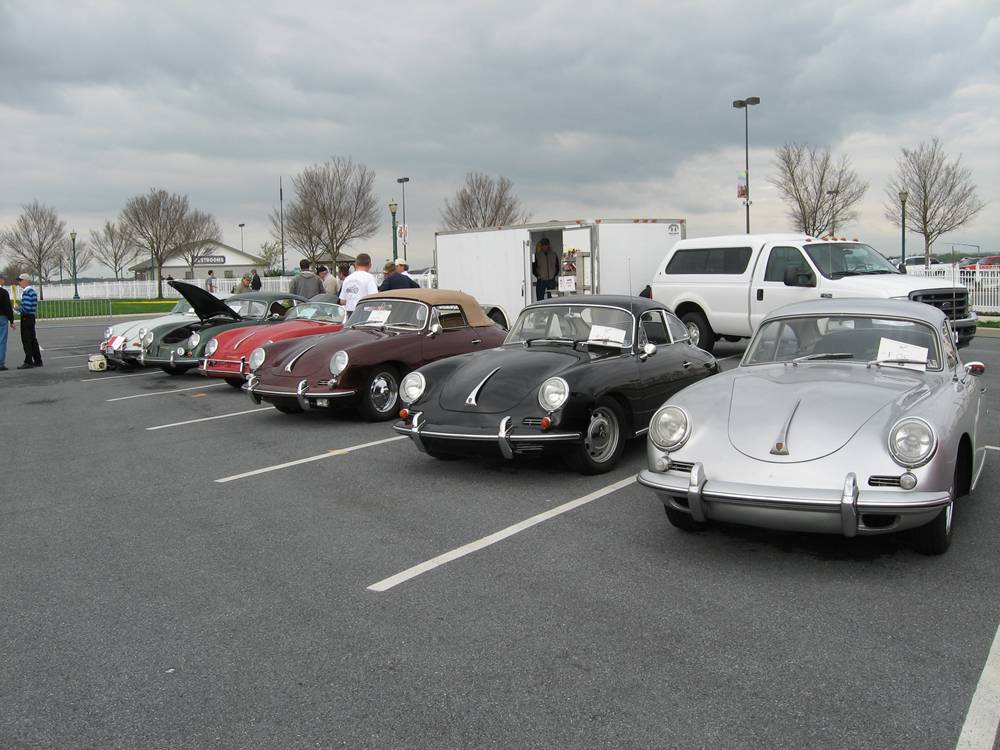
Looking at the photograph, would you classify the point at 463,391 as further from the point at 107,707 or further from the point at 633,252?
the point at 633,252

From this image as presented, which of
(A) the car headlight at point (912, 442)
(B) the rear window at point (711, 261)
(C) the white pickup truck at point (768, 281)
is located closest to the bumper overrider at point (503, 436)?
(A) the car headlight at point (912, 442)

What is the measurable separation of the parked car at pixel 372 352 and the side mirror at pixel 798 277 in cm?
497

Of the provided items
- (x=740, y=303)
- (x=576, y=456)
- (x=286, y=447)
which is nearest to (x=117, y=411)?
(x=286, y=447)

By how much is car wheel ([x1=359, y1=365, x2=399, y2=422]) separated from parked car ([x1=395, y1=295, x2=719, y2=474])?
1.90m

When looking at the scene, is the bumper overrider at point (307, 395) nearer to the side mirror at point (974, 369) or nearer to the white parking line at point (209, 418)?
the white parking line at point (209, 418)

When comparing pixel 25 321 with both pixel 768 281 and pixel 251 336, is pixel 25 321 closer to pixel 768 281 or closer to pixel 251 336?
pixel 251 336

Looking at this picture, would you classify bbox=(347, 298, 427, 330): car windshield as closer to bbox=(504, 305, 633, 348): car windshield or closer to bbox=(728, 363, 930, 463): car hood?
bbox=(504, 305, 633, 348): car windshield

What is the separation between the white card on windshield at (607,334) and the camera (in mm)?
7218

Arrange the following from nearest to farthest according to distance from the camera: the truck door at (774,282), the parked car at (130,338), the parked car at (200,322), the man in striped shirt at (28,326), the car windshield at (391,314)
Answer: the car windshield at (391,314) → the truck door at (774,282) → the parked car at (200,322) → the parked car at (130,338) → the man in striped shirt at (28,326)

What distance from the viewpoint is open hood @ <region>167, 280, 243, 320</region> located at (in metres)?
13.4

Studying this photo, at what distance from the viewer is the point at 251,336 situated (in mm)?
11930

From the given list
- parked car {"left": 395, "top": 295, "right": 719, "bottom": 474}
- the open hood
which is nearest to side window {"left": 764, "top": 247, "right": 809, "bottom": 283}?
parked car {"left": 395, "top": 295, "right": 719, "bottom": 474}

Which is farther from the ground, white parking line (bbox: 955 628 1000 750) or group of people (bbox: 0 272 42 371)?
group of people (bbox: 0 272 42 371)

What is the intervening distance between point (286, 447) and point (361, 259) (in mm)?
6006
